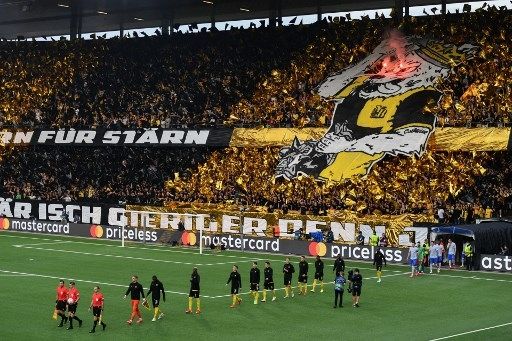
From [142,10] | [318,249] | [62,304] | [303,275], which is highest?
[142,10]

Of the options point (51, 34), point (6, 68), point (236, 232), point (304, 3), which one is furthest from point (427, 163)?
point (51, 34)

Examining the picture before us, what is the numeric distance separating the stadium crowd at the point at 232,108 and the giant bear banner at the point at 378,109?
79cm

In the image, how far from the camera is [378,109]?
6047 cm

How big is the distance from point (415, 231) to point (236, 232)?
42.5 ft

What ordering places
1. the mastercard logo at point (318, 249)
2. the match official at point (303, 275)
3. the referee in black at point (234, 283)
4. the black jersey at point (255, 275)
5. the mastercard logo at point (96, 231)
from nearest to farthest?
the referee in black at point (234, 283) < the black jersey at point (255, 275) < the match official at point (303, 275) < the mastercard logo at point (318, 249) < the mastercard logo at point (96, 231)

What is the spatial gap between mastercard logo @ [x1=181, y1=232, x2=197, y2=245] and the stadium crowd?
5338 mm

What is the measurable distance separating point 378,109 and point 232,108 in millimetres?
12171

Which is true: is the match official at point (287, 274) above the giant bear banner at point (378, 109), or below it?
below

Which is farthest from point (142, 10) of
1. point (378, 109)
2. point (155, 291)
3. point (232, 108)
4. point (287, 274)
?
point (155, 291)

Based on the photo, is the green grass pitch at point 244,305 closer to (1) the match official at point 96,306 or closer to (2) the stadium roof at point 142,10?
(1) the match official at point 96,306

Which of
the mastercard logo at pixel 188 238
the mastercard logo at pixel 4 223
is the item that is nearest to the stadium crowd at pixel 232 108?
the mastercard logo at pixel 4 223

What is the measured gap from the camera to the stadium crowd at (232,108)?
55312 mm

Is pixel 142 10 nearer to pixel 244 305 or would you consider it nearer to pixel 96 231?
pixel 96 231

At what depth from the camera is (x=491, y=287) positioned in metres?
39.7
